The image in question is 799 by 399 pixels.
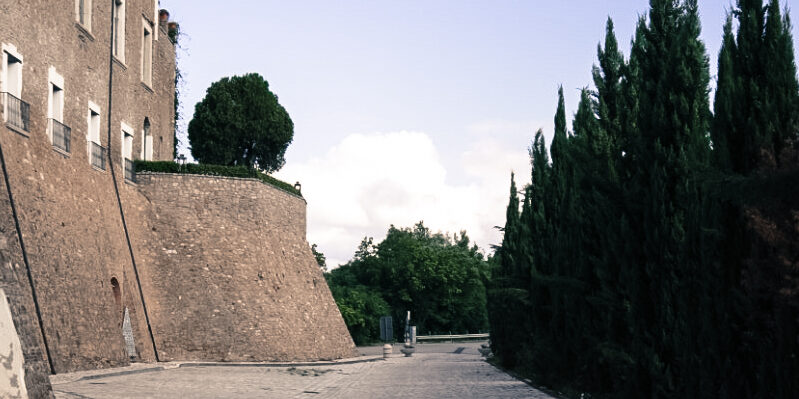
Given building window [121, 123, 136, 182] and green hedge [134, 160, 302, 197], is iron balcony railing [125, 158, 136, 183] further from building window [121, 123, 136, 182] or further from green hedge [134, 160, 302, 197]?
green hedge [134, 160, 302, 197]

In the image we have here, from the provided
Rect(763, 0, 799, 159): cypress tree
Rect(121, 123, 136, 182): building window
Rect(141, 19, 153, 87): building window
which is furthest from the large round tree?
Rect(763, 0, 799, 159): cypress tree

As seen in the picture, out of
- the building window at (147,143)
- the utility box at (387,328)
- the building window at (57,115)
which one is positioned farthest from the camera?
the utility box at (387,328)

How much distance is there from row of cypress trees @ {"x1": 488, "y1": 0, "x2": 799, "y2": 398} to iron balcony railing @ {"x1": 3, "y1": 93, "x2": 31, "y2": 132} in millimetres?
13914

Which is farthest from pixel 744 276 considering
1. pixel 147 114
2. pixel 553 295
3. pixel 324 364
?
pixel 147 114

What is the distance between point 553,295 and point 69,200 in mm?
14684

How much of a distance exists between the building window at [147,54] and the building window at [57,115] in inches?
387

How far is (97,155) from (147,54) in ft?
27.9

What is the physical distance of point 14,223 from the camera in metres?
20.9

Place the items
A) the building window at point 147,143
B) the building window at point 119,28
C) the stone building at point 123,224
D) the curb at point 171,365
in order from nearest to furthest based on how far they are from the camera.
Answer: the curb at point 171,365, the stone building at point 123,224, the building window at point 119,28, the building window at point 147,143

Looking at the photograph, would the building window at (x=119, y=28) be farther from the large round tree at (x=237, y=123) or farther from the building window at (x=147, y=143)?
the large round tree at (x=237, y=123)

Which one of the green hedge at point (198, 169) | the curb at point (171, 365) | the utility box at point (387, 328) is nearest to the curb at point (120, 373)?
the curb at point (171, 365)

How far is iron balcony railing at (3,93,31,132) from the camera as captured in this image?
21.7m

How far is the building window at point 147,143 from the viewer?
35.5 meters

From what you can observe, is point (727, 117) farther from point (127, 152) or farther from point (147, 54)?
point (147, 54)
